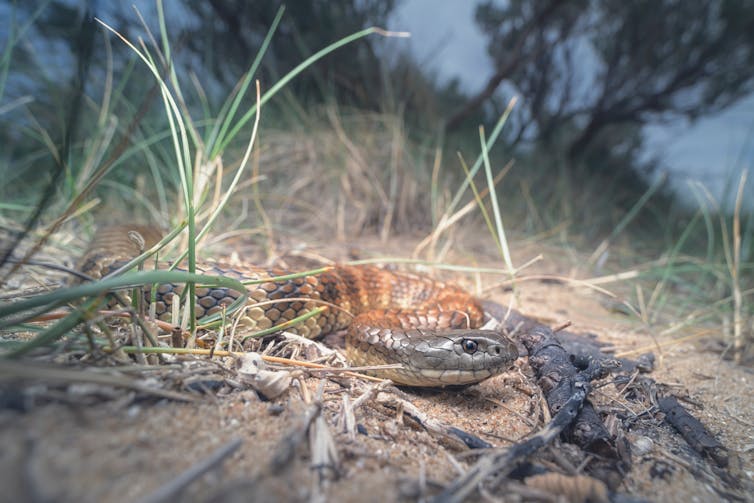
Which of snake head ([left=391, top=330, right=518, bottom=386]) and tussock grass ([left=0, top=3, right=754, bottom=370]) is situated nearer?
snake head ([left=391, top=330, right=518, bottom=386])

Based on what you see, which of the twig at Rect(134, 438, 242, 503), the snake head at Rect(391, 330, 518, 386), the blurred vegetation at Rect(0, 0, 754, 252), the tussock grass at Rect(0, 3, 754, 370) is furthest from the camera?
the blurred vegetation at Rect(0, 0, 754, 252)

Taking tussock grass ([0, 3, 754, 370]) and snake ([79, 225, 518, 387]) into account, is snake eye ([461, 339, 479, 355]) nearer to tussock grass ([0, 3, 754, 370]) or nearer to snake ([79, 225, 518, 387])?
snake ([79, 225, 518, 387])

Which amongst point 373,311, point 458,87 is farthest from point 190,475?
point 458,87

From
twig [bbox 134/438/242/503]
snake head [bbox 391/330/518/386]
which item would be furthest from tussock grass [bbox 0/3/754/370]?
twig [bbox 134/438/242/503]

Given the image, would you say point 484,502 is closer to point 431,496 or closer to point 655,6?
point 431,496

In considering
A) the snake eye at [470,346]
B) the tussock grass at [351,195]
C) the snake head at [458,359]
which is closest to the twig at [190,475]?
the snake head at [458,359]

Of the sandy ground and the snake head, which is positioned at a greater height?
the snake head

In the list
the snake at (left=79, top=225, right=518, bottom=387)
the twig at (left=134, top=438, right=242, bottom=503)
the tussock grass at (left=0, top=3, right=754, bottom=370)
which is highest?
→ the tussock grass at (left=0, top=3, right=754, bottom=370)

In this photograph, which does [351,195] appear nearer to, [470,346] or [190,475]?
[470,346]
